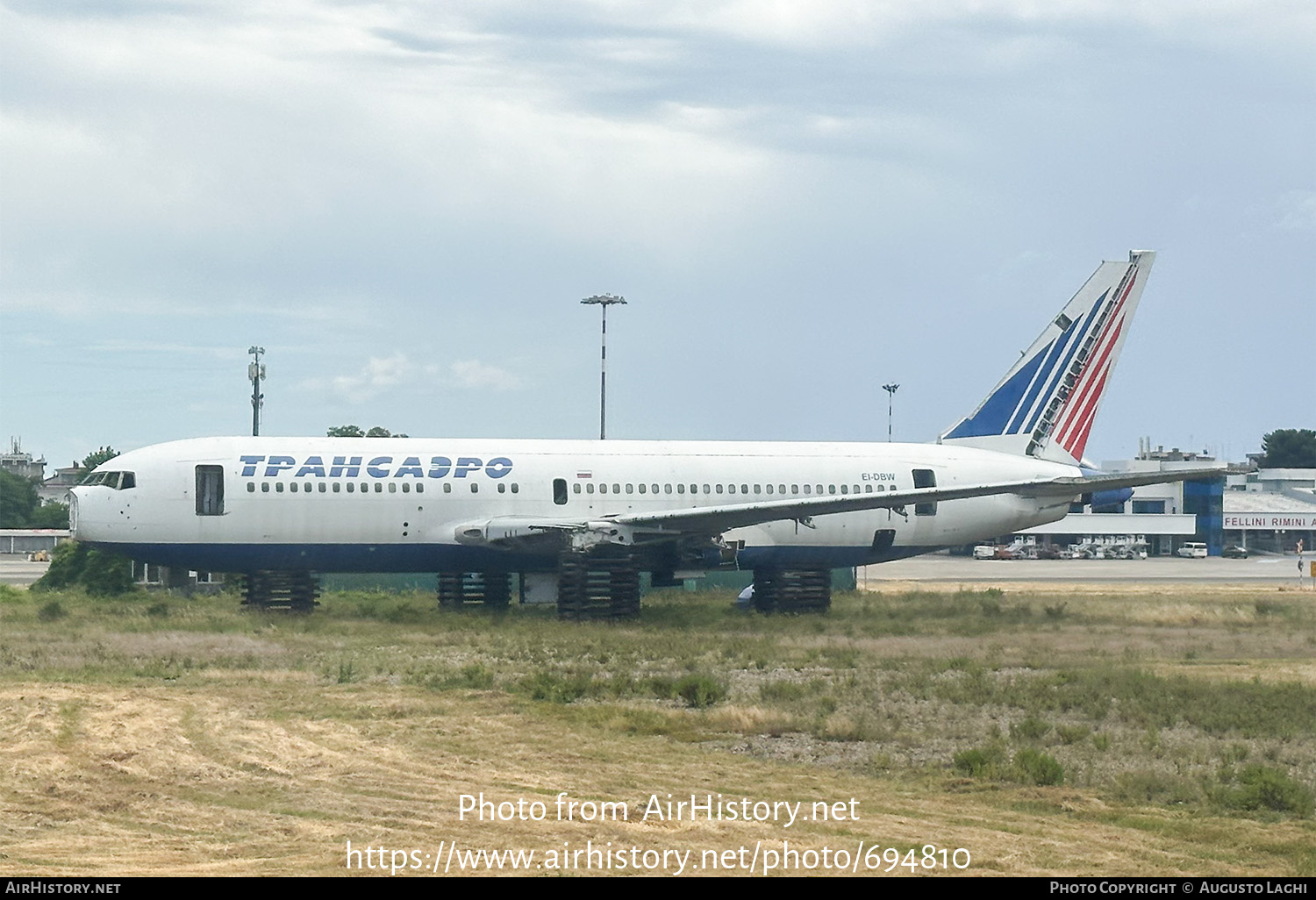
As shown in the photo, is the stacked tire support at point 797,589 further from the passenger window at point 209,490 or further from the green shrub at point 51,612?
the green shrub at point 51,612

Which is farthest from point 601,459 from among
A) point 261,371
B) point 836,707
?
point 261,371

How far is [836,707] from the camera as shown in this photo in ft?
77.3

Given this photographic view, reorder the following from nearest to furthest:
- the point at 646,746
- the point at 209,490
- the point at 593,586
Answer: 1. the point at 646,746
2. the point at 209,490
3. the point at 593,586

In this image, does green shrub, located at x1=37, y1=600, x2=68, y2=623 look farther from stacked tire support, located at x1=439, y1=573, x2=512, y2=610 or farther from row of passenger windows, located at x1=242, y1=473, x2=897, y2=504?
stacked tire support, located at x1=439, y1=573, x2=512, y2=610

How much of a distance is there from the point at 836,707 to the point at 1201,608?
25277 millimetres

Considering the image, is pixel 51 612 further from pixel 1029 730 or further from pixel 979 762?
pixel 979 762

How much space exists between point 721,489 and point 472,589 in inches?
291

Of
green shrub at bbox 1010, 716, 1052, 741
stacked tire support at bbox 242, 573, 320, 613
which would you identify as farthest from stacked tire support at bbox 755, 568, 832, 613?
green shrub at bbox 1010, 716, 1052, 741

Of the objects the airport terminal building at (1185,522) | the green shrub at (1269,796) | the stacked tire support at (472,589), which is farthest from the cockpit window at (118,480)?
the airport terminal building at (1185,522)

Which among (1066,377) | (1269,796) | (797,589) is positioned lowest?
(1269,796)

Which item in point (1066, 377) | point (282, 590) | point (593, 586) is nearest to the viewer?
point (593, 586)

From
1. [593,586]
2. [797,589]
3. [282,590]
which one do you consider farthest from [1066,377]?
[282,590]

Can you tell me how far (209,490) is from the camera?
3869cm

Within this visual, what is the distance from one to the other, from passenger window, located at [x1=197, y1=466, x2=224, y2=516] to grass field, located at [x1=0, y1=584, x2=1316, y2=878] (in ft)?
9.50
